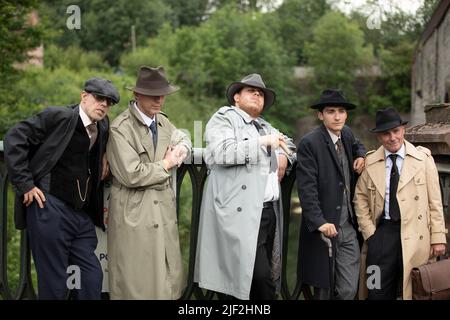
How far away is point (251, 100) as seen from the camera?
395 centimetres

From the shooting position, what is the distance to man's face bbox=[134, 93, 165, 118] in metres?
3.78

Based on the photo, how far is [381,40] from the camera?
41500 millimetres

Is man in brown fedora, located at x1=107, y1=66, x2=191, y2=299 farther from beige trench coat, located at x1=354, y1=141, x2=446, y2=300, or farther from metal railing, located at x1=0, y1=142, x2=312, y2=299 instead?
beige trench coat, located at x1=354, y1=141, x2=446, y2=300

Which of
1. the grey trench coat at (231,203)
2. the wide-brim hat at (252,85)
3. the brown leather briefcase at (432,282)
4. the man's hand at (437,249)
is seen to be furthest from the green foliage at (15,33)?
the brown leather briefcase at (432,282)

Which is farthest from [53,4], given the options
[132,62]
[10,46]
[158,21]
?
[10,46]

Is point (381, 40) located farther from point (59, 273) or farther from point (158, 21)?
point (59, 273)

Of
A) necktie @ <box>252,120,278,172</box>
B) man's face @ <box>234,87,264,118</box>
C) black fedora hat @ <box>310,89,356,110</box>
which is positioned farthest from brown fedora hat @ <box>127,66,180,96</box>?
black fedora hat @ <box>310,89,356,110</box>

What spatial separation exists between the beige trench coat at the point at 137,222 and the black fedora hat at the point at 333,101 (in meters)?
1.16

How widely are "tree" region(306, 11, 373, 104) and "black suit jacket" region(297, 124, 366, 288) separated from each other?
1523 inches

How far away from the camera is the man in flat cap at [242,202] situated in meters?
3.72

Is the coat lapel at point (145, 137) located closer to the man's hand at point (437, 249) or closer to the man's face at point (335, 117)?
the man's face at point (335, 117)

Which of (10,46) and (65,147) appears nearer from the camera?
(65,147)

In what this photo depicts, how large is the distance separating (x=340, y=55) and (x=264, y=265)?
40.3 meters
